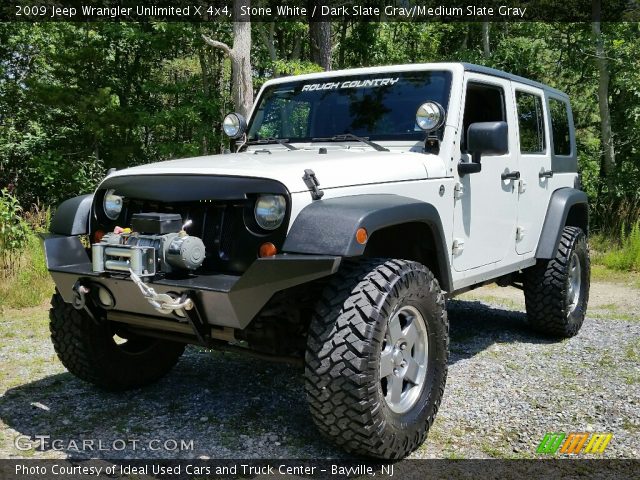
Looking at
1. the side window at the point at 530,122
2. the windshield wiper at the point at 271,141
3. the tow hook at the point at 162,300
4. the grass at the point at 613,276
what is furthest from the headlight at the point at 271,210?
the grass at the point at 613,276

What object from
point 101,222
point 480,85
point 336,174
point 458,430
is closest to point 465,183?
point 480,85

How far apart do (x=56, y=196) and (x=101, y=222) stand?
12.5 metres

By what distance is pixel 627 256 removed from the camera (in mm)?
9633

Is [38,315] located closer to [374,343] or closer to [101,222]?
[101,222]

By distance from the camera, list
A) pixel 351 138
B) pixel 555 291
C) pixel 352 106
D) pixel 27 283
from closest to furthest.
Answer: pixel 351 138 < pixel 352 106 < pixel 555 291 < pixel 27 283

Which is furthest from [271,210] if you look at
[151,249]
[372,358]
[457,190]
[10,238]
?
[10,238]

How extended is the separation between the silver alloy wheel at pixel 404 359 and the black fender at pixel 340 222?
0.50 meters

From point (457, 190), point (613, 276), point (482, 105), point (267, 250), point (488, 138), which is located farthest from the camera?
point (613, 276)

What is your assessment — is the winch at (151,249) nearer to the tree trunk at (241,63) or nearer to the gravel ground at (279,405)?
the gravel ground at (279,405)

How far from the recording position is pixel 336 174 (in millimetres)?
3137

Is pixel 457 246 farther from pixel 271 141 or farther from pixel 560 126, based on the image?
pixel 560 126

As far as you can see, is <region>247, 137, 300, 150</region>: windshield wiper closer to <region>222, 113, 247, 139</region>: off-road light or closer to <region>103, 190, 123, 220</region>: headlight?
<region>222, 113, 247, 139</region>: off-road light

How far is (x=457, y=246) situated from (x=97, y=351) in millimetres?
2344

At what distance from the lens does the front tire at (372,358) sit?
111 inches
